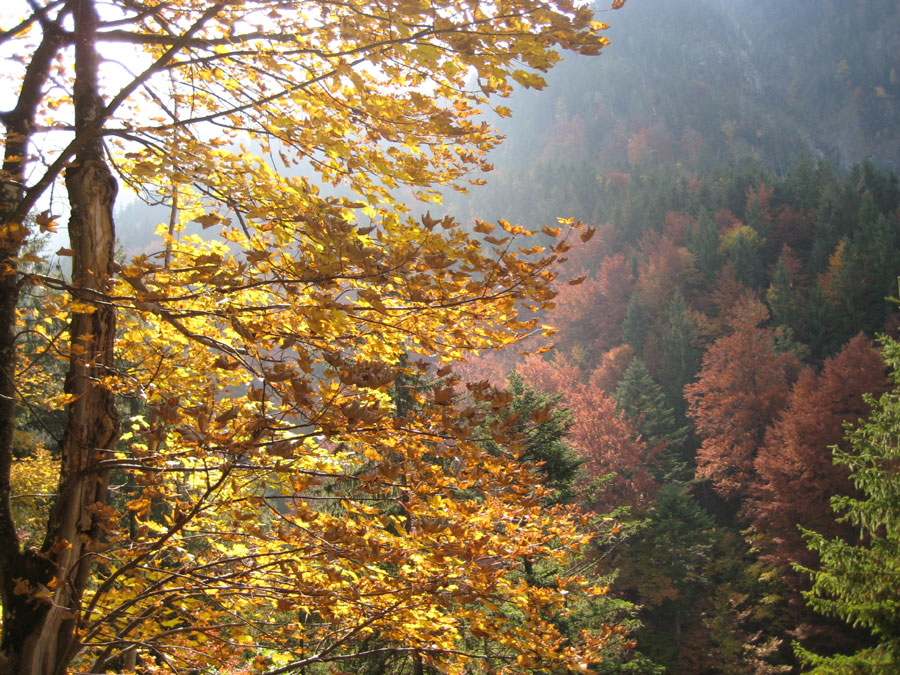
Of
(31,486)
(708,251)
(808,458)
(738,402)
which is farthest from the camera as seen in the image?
(708,251)

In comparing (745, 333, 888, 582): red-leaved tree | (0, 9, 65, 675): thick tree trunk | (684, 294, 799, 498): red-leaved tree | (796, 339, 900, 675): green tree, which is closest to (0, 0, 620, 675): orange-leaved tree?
(0, 9, 65, 675): thick tree trunk

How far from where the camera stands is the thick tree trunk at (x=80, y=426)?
2.15 m

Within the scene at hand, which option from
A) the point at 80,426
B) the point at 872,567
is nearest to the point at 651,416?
the point at 872,567

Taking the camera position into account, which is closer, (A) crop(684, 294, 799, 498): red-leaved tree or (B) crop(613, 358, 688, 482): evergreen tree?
(A) crop(684, 294, 799, 498): red-leaved tree

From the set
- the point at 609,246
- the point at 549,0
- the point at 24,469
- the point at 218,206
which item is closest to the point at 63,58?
the point at 218,206

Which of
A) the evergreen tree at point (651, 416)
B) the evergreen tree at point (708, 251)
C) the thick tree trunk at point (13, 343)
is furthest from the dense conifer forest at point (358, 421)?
the evergreen tree at point (708, 251)

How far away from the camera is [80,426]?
2.34m

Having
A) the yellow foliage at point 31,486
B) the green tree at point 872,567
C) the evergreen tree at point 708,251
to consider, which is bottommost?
the green tree at point 872,567

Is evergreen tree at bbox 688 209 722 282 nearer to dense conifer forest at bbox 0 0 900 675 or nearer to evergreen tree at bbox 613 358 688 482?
dense conifer forest at bbox 0 0 900 675

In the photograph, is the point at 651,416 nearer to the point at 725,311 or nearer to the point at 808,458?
the point at 808,458

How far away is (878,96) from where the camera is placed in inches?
3113

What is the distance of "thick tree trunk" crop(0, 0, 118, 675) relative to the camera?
2.15 m

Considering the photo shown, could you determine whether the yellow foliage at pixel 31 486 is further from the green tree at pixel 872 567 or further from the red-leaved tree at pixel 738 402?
the red-leaved tree at pixel 738 402

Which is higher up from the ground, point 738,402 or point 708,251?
point 708,251
